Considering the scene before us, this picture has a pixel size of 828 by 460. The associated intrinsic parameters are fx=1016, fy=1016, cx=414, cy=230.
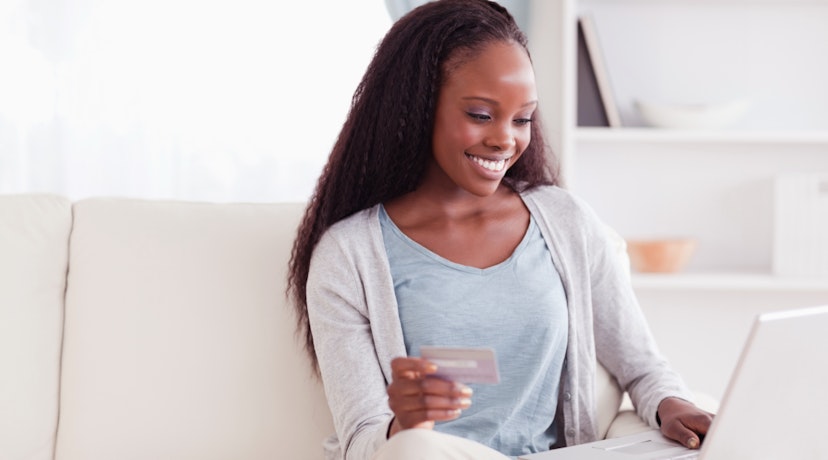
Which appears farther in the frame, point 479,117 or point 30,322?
point 30,322

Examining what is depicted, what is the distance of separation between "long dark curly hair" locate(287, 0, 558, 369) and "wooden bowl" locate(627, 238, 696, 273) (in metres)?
0.90

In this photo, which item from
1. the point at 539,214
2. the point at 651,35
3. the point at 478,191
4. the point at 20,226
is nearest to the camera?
the point at 478,191

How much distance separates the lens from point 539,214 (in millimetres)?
1647

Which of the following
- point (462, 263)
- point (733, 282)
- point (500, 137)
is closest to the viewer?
point (500, 137)

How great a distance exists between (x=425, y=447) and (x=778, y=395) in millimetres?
398

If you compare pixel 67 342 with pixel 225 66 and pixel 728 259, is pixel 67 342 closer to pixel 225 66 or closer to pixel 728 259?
pixel 225 66

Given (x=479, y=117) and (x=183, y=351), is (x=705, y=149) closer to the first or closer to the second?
(x=479, y=117)

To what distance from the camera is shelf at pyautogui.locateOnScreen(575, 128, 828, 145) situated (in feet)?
8.10

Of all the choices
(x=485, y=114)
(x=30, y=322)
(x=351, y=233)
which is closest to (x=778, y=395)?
(x=485, y=114)

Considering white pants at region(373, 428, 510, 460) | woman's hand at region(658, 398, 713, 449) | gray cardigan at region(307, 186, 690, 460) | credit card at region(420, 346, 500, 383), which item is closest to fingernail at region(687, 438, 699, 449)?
woman's hand at region(658, 398, 713, 449)

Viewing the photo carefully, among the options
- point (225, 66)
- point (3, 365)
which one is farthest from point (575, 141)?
point (3, 365)

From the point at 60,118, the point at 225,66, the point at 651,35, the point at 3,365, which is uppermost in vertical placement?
the point at 651,35

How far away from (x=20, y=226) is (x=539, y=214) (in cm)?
90

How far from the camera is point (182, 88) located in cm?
275
